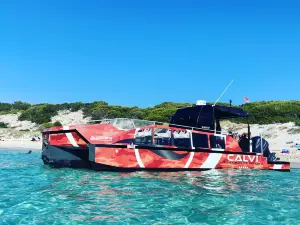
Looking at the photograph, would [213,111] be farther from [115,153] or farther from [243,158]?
[115,153]

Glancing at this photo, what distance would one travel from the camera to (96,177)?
12664 mm

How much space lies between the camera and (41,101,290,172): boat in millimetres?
14109

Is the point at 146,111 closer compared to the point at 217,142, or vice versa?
the point at 217,142

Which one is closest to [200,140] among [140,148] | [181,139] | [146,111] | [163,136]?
[181,139]

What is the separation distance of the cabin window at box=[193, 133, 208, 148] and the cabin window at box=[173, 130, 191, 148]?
37 cm

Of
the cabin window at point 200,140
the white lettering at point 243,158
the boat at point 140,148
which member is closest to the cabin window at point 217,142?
the boat at point 140,148

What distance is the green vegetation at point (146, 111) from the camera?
42938 millimetres

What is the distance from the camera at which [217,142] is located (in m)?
16.6

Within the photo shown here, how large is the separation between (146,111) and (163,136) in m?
37.3

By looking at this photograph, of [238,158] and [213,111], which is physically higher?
[213,111]

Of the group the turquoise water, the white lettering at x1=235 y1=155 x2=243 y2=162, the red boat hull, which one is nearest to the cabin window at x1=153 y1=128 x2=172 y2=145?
the red boat hull

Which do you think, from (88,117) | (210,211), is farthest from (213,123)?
(88,117)

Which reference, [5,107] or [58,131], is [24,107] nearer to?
[5,107]

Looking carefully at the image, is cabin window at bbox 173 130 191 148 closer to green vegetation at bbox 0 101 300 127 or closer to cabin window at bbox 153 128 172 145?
cabin window at bbox 153 128 172 145
